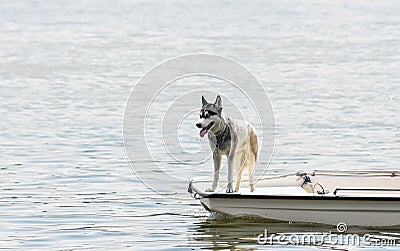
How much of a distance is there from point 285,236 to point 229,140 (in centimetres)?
133

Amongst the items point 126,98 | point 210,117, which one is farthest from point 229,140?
point 126,98

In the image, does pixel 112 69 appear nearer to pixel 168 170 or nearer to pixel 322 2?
pixel 168 170

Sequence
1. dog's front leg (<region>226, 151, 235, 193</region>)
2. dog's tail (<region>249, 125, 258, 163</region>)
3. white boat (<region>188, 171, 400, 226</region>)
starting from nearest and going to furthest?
white boat (<region>188, 171, 400, 226</region>), dog's front leg (<region>226, 151, 235, 193</region>), dog's tail (<region>249, 125, 258, 163</region>)

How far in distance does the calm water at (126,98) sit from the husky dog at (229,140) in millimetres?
664

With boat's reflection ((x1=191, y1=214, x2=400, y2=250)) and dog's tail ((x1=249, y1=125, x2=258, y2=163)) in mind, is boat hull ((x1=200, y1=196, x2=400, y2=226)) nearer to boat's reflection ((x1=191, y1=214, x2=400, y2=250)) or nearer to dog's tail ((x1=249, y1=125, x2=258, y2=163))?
boat's reflection ((x1=191, y1=214, x2=400, y2=250))

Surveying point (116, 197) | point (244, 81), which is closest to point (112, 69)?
point (244, 81)

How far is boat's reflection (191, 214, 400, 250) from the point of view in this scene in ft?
42.0

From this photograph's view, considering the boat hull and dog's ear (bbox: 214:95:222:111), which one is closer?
dog's ear (bbox: 214:95:222:111)

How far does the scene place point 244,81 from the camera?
28.9 meters

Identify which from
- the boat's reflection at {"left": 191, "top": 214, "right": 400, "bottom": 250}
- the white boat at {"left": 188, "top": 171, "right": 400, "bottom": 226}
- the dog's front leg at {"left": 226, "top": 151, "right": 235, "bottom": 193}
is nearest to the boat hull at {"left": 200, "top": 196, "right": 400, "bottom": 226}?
the white boat at {"left": 188, "top": 171, "right": 400, "bottom": 226}

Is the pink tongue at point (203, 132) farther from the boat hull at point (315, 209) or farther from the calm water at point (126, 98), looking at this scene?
the calm water at point (126, 98)

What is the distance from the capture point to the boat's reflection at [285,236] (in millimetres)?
12797

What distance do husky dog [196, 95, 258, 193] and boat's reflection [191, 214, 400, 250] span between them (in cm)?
50

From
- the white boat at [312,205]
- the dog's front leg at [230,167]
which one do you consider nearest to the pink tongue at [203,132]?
the dog's front leg at [230,167]
